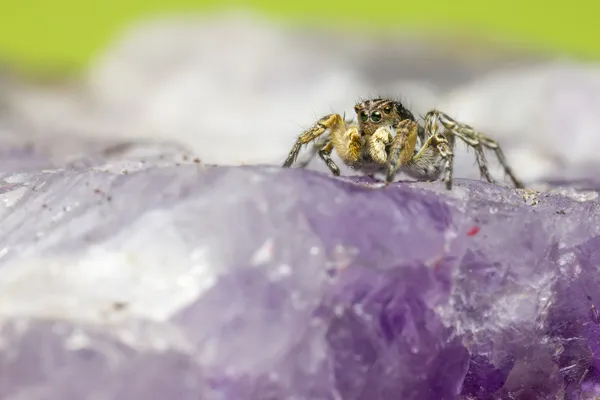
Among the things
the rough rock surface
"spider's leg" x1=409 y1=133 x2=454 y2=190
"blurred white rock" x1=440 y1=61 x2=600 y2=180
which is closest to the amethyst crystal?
the rough rock surface

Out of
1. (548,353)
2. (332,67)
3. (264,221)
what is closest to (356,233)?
(264,221)

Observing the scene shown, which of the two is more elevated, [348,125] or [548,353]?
[348,125]

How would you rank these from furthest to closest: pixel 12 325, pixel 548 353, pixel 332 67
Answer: pixel 332 67 < pixel 548 353 < pixel 12 325

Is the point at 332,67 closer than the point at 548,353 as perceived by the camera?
No

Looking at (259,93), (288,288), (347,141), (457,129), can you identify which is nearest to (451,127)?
(457,129)

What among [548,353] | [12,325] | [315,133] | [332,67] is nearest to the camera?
[12,325]

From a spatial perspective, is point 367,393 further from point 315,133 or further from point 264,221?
point 315,133

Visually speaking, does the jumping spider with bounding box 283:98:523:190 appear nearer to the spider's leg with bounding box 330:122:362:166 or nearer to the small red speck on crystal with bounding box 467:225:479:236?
the spider's leg with bounding box 330:122:362:166
